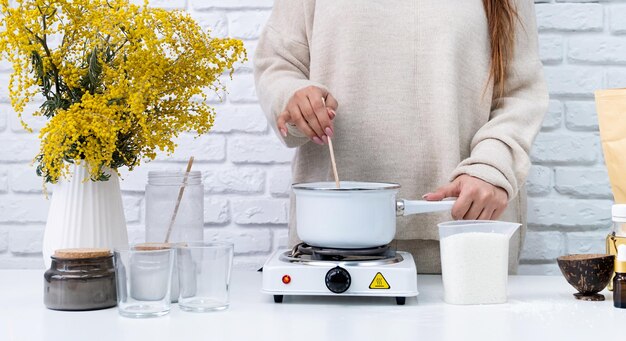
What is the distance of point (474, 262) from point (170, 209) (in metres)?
0.47

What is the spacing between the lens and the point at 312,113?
1.29m

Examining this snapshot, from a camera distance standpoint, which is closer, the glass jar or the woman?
the glass jar

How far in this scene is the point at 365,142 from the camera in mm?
1466

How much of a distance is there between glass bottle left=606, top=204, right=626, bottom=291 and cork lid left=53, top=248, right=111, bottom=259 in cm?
75

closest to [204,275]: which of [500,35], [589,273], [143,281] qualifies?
[143,281]

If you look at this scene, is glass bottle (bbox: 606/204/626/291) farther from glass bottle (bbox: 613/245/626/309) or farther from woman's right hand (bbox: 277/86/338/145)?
woman's right hand (bbox: 277/86/338/145)

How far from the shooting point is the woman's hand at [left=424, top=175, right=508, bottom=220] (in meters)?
1.23

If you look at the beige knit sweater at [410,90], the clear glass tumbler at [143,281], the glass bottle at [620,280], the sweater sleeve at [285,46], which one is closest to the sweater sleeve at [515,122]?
the beige knit sweater at [410,90]

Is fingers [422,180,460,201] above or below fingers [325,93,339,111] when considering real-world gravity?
below

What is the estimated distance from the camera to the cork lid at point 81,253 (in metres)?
1.01

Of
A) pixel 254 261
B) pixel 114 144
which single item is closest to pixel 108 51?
pixel 114 144

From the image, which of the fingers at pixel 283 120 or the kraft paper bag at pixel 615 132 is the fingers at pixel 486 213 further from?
the fingers at pixel 283 120

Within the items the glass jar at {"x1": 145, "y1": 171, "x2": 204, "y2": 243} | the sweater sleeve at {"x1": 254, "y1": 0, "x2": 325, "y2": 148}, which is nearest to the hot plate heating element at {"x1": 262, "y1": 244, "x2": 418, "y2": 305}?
the glass jar at {"x1": 145, "y1": 171, "x2": 204, "y2": 243}

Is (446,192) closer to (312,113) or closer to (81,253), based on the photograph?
(312,113)
